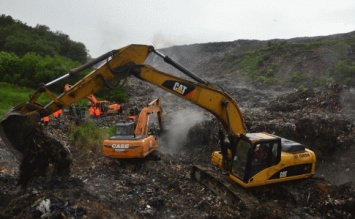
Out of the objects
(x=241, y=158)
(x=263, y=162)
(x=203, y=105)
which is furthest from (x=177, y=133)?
(x=263, y=162)

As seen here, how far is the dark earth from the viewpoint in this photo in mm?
7875

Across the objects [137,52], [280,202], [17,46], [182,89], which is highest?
[17,46]

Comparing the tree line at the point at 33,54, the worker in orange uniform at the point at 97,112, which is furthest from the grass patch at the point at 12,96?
the worker in orange uniform at the point at 97,112

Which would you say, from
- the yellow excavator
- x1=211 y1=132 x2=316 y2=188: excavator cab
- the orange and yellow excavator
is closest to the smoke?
the orange and yellow excavator

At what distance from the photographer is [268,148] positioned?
8.48 meters

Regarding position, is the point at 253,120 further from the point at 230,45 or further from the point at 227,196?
the point at 230,45

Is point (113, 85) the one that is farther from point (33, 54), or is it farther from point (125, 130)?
point (33, 54)

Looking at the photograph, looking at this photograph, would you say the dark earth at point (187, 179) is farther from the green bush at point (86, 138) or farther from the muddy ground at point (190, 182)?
the green bush at point (86, 138)

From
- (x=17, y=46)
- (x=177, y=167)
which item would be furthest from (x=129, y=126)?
(x=17, y=46)

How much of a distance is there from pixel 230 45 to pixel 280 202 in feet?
144

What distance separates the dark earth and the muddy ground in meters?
0.02

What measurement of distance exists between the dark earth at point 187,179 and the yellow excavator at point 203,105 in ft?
1.76

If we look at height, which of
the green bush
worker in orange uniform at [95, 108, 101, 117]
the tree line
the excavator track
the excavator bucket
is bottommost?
the excavator track

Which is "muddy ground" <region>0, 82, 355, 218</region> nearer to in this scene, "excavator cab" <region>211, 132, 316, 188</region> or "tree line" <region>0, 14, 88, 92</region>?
"excavator cab" <region>211, 132, 316, 188</region>
